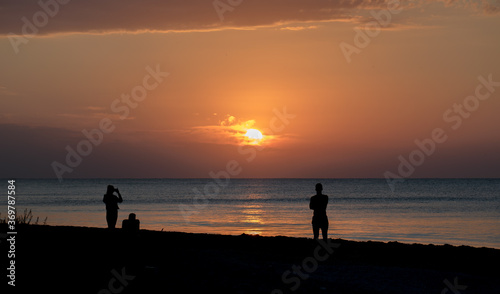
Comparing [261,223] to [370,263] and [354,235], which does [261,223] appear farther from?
[370,263]

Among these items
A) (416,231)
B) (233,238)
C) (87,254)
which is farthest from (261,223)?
(87,254)

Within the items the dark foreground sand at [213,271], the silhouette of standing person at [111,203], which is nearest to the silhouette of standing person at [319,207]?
the dark foreground sand at [213,271]

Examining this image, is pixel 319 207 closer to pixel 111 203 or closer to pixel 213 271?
pixel 213 271

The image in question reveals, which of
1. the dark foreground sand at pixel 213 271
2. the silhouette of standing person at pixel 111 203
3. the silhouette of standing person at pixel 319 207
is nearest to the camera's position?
the dark foreground sand at pixel 213 271

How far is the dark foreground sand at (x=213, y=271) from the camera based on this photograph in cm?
1155

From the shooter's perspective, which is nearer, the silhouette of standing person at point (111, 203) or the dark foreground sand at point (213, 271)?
the dark foreground sand at point (213, 271)

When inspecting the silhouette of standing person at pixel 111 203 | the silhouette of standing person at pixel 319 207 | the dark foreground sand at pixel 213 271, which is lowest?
the dark foreground sand at pixel 213 271

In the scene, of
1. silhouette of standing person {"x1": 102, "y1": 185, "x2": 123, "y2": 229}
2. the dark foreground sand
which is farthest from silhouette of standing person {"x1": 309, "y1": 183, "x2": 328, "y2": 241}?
silhouette of standing person {"x1": 102, "y1": 185, "x2": 123, "y2": 229}

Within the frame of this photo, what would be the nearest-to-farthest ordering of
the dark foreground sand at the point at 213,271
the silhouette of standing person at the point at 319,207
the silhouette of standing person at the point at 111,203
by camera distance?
the dark foreground sand at the point at 213,271, the silhouette of standing person at the point at 319,207, the silhouette of standing person at the point at 111,203

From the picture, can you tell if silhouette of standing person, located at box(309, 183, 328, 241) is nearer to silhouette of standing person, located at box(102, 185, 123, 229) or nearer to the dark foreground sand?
the dark foreground sand

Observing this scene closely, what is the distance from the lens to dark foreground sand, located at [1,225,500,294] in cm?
1155

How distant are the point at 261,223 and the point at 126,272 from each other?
104 feet

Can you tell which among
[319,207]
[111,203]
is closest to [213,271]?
[319,207]

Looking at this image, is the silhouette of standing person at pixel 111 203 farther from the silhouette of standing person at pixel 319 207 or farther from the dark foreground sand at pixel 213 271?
the silhouette of standing person at pixel 319 207
